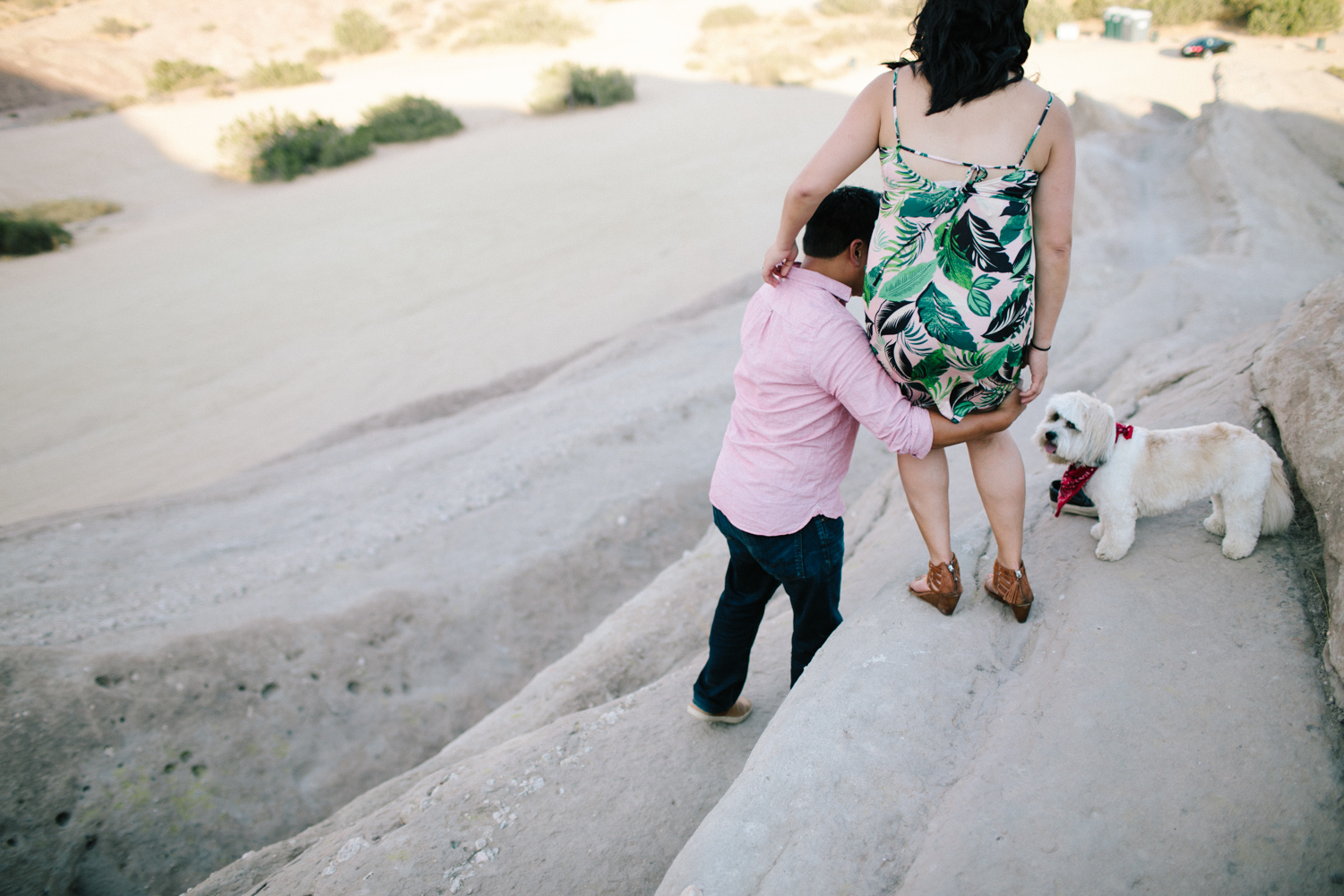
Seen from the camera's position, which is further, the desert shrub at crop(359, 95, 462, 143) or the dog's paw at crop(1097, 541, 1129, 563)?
the desert shrub at crop(359, 95, 462, 143)

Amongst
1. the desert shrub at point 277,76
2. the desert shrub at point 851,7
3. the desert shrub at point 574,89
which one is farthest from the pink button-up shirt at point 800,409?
the desert shrub at point 851,7

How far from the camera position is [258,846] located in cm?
315

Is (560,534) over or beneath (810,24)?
beneath

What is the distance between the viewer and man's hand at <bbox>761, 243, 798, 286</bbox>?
1.94 metres

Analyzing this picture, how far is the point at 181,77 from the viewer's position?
2127 cm

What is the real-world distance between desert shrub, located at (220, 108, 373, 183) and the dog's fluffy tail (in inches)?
679

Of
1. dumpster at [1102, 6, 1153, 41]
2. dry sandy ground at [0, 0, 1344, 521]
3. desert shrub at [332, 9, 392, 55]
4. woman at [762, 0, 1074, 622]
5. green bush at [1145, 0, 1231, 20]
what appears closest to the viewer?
woman at [762, 0, 1074, 622]

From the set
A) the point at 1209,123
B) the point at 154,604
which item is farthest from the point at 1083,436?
the point at 1209,123

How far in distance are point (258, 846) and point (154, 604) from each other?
64.5 inches

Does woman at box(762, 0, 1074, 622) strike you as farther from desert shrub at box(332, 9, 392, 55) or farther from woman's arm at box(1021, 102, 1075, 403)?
desert shrub at box(332, 9, 392, 55)

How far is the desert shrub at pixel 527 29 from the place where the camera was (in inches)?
992

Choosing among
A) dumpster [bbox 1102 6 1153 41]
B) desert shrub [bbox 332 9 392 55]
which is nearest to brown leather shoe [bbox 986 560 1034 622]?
dumpster [bbox 1102 6 1153 41]

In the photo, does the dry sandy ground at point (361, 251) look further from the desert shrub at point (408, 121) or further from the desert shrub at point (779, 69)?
the desert shrub at point (779, 69)

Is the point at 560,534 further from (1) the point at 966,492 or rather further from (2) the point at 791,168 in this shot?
(2) the point at 791,168
